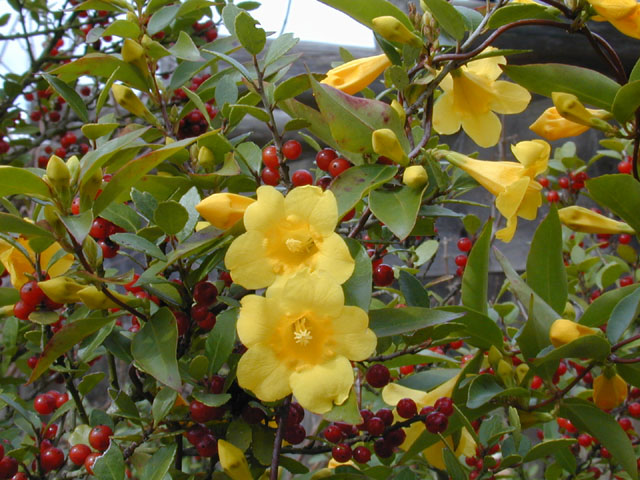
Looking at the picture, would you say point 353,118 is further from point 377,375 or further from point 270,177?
point 377,375

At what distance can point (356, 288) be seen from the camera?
2.01ft

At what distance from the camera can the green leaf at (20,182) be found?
0.58m

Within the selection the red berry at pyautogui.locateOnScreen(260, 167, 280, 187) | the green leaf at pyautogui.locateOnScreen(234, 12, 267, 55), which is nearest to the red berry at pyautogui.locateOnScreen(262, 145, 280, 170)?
the red berry at pyautogui.locateOnScreen(260, 167, 280, 187)

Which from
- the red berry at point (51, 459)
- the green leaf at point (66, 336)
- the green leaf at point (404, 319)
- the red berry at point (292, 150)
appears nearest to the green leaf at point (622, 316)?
the green leaf at point (404, 319)

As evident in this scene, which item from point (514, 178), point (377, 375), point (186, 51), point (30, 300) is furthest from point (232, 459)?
point (186, 51)

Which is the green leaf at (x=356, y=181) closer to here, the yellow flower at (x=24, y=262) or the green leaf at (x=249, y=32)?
the green leaf at (x=249, y=32)

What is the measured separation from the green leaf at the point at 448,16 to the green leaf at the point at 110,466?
588 millimetres

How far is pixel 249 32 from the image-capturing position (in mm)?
727

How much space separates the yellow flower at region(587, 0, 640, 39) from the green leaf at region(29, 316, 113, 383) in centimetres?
62

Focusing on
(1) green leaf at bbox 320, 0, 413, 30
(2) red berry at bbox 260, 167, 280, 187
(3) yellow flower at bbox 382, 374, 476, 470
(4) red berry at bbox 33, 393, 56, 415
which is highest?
(1) green leaf at bbox 320, 0, 413, 30

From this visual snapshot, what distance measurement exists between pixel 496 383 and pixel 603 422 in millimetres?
129

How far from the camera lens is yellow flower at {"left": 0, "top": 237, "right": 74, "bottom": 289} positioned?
746mm

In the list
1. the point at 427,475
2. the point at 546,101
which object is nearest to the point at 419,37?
the point at 427,475

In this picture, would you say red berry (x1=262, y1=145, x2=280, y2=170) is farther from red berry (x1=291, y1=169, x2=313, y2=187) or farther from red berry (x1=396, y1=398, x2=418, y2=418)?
red berry (x1=396, y1=398, x2=418, y2=418)
